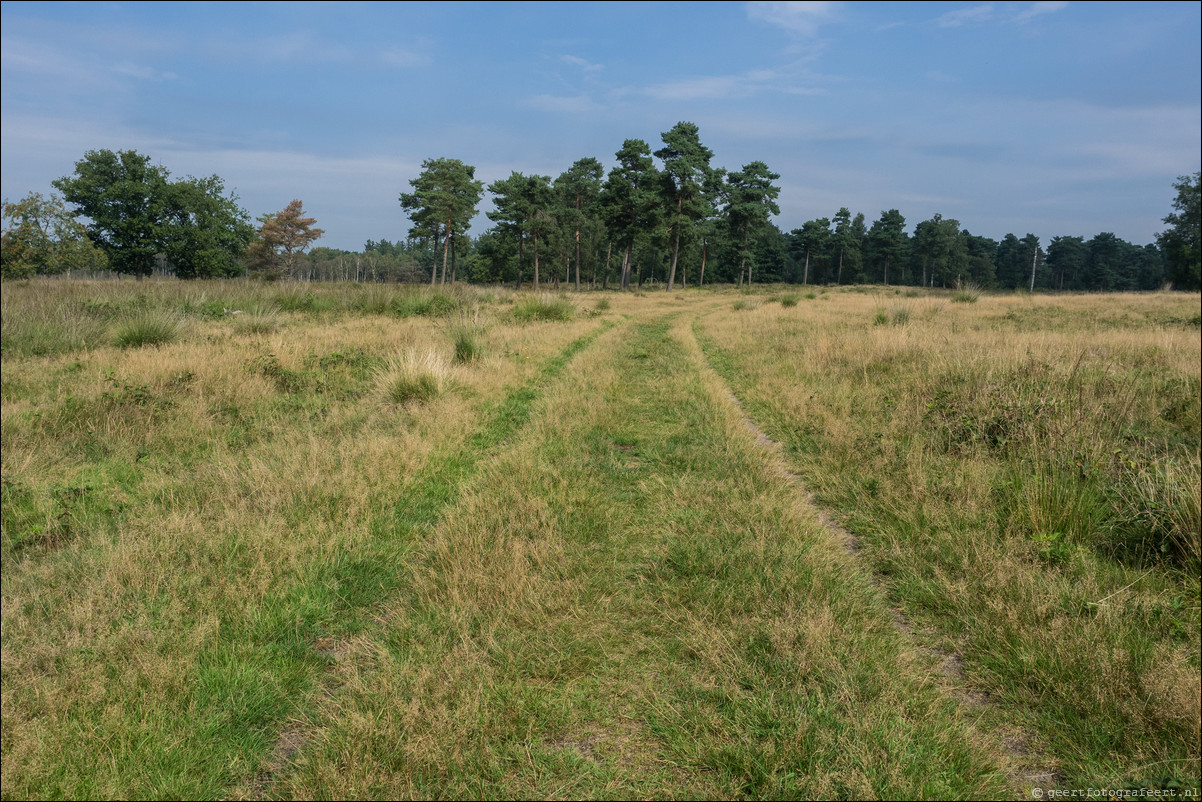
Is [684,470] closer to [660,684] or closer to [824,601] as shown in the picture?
[824,601]

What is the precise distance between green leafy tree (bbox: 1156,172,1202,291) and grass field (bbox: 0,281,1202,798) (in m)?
76.8

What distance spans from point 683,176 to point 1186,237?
59995mm

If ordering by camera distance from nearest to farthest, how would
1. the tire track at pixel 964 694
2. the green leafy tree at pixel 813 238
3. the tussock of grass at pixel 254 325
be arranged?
the tire track at pixel 964 694, the tussock of grass at pixel 254 325, the green leafy tree at pixel 813 238

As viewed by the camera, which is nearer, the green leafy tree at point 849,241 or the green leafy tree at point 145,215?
the green leafy tree at point 145,215

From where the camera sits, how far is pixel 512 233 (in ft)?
186

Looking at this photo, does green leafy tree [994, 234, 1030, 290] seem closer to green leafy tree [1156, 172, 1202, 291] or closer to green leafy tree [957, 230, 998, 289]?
green leafy tree [957, 230, 998, 289]

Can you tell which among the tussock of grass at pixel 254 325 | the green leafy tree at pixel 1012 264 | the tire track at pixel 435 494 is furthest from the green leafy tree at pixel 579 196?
the green leafy tree at pixel 1012 264

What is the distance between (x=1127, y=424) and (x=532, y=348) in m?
9.81

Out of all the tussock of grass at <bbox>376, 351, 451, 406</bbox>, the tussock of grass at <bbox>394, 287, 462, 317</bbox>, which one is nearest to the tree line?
the tussock of grass at <bbox>394, 287, 462, 317</bbox>

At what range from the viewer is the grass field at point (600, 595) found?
7.04 feet

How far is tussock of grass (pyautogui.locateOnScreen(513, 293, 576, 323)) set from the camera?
62.1 ft

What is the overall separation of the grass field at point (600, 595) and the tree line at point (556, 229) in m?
35.5

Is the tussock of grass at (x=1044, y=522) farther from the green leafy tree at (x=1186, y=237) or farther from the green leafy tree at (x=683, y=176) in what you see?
the green leafy tree at (x=1186, y=237)

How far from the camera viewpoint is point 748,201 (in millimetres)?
61688
